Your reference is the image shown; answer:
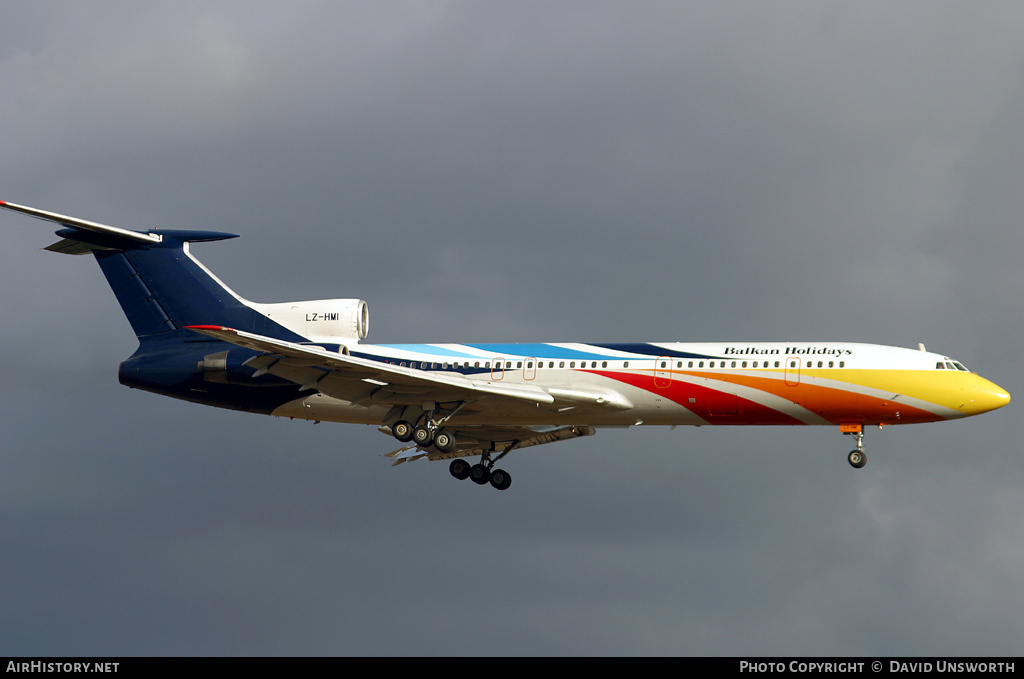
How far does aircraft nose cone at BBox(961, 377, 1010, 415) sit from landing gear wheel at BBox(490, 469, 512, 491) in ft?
57.2

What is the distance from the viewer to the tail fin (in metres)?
48.8

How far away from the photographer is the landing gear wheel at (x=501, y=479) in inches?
2008

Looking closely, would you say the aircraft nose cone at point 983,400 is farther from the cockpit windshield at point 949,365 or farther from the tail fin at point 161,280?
the tail fin at point 161,280

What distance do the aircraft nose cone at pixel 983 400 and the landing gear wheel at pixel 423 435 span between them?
17761 millimetres

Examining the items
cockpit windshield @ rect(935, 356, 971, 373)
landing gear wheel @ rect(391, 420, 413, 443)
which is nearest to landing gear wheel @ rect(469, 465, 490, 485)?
landing gear wheel @ rect(391, 420, 413, 443)

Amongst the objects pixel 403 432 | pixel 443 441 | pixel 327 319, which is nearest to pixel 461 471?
pixel 443 441

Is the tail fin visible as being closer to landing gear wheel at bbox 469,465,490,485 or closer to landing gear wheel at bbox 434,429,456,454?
landing gear wheel at bbox 434,429,456,454

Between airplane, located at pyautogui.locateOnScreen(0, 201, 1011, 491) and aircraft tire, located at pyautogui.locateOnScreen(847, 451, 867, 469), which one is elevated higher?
A: airplane, located at pyautogui.locateOnScreen(0, 201, 1011, 491)

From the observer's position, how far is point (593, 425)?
149 ft

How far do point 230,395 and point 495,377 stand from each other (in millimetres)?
9882

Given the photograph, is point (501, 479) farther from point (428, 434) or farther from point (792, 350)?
point (792, 350)

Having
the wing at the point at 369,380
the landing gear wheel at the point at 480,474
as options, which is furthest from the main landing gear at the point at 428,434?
the landing gear wheel at the point at 480,474
